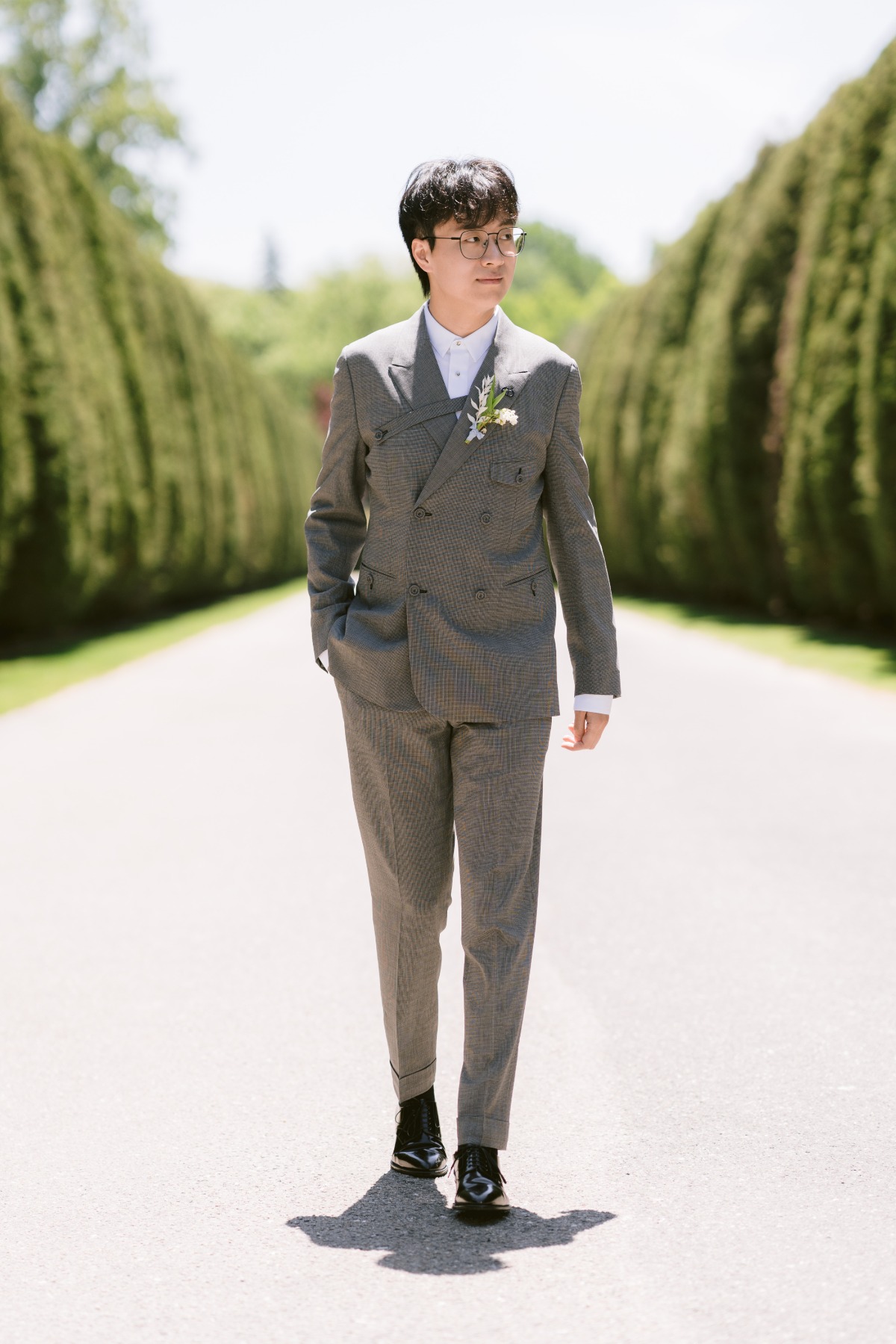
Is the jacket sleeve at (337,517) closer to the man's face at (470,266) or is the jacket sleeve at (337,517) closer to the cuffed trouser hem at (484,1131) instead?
the man's face at (470,266)

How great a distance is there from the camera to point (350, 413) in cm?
286

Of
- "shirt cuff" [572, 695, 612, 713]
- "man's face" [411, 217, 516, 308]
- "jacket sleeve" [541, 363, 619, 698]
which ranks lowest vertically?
"shirt cuff" [572, 695, 612, 713]

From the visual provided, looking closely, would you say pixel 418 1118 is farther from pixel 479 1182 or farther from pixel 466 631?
pixel 466 631

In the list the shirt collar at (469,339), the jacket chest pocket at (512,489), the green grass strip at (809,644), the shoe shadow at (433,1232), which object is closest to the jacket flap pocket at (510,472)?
the jacket chest pocket at (512,489)

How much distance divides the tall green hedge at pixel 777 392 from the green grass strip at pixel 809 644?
0.50 m

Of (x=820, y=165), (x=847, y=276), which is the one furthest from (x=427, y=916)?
(x=820, y=165)

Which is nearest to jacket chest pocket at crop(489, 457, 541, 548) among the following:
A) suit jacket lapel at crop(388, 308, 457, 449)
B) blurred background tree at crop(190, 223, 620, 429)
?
suit jacket lapel at crop(388, 308, 457, 449)

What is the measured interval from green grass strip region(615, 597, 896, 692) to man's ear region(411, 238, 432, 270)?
8.82 m

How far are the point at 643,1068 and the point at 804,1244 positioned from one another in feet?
3.23

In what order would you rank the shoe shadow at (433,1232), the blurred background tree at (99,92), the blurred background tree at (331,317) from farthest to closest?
the blurred background tree at (331,317) → the blurred background tree at (99,92) → the shoe shadow at (433,1232)

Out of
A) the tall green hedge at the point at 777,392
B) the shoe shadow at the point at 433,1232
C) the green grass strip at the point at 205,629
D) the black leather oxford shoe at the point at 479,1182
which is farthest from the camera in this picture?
the tall green hedge at the point at 777,392

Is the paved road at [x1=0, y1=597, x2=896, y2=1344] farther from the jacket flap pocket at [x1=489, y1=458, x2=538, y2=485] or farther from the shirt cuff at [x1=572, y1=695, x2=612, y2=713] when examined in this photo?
the jacket flap pocket at [x1=489, y1=458, x2=538, y2=485]

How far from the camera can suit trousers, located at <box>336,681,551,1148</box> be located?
2.78m

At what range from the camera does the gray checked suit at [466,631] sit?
9.08 ft
